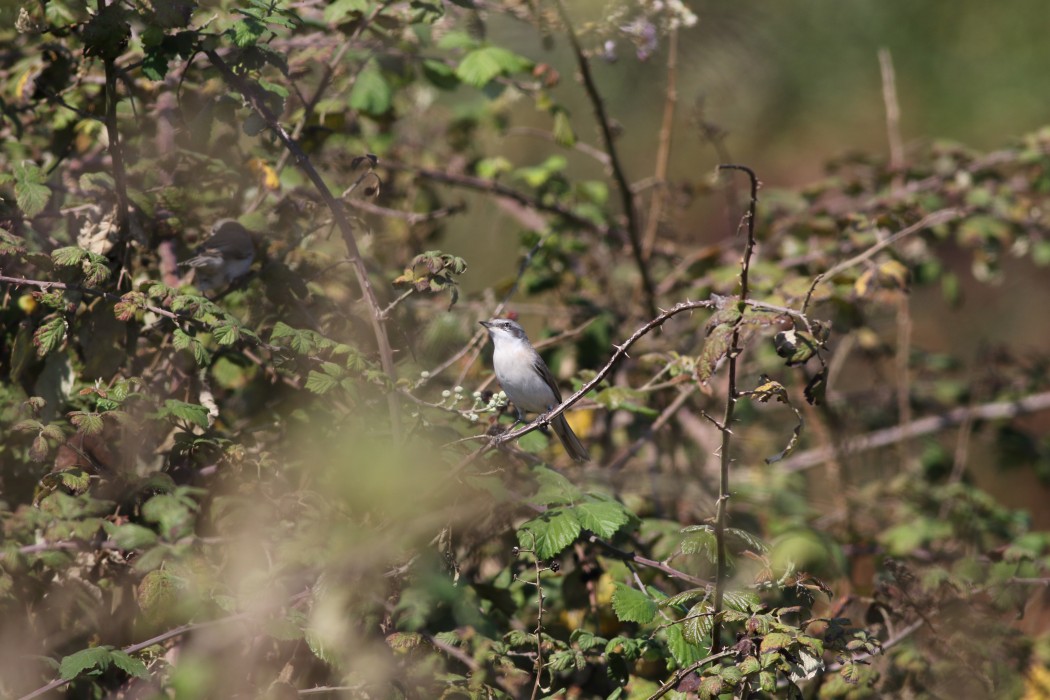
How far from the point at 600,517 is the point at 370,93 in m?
1.93

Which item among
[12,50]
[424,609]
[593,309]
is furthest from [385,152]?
[424,609]

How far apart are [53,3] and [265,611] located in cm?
188

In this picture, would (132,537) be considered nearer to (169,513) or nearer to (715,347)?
(169,513)

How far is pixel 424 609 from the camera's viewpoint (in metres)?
2.59

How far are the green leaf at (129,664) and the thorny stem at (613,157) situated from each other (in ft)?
7.92

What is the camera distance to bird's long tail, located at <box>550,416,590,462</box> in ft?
11.3

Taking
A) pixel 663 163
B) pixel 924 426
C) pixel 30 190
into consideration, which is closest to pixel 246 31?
pixel 30 190

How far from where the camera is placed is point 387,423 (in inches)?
112

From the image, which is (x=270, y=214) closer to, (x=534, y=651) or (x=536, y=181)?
(x=536, y=181)

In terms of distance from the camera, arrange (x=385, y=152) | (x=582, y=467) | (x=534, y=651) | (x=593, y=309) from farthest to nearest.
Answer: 1. (x=385, y=152)
2. (x=593, y=309)
3. (x=582, y=467)
4. (x=534, y=651)

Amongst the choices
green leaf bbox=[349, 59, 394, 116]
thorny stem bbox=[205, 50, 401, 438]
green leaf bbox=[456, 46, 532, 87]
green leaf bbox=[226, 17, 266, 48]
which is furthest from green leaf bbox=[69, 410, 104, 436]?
green leaf bbox=[456, 46, 532, 87]

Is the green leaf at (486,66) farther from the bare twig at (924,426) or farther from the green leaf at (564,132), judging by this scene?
the bare twig at (924,426)

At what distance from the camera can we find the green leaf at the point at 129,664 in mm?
2195

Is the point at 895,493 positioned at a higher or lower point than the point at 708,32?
lower
